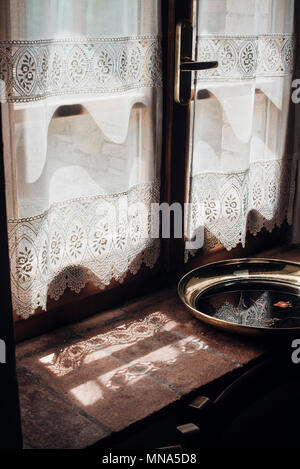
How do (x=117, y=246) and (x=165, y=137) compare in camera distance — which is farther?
(x=165, y=137)

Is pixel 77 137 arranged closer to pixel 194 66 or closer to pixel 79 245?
pixel 79 245

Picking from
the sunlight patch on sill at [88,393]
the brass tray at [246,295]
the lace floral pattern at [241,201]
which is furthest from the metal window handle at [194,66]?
the sunlight patch on sill at [88,393]

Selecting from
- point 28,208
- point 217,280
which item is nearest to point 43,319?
point 28,208

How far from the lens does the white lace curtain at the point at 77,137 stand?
1.36 metres

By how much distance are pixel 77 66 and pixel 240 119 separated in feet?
2.13

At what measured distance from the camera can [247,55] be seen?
1861 millimetres

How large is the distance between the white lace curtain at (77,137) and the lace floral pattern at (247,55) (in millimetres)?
195

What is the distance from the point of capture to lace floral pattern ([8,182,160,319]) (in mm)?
1465

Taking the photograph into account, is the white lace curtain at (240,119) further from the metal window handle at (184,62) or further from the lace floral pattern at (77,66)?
the lace floral pattern at (77,66)

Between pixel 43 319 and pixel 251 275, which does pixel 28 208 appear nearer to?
pixel 43 319

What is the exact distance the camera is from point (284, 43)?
200 cm

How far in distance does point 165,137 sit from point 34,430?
923mm

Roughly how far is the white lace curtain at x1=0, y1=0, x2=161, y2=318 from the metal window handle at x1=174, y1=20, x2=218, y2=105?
72 millimetres

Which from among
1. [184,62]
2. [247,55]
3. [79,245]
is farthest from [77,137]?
[247,55]
